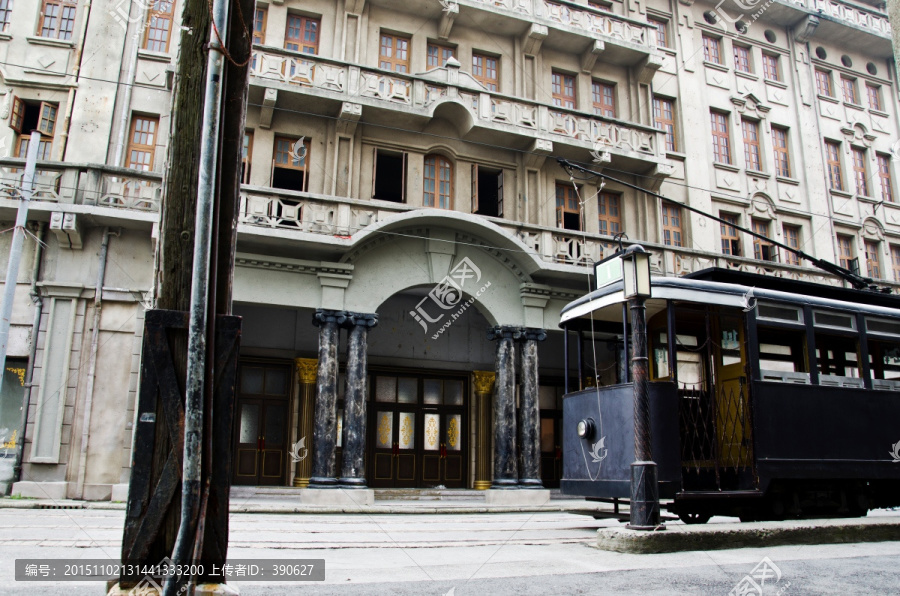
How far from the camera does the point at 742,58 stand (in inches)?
1017

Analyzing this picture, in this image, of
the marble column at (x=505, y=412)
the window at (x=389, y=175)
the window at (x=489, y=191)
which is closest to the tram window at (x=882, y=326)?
the marble column at (x=505, y=412)

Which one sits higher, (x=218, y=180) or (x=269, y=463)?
(x=218, y=180)

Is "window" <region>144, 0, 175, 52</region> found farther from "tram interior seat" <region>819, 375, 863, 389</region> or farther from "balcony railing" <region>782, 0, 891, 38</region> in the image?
"balcony railing" <region>782, 0, 891, 38</region>

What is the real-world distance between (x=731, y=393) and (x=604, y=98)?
14.6m

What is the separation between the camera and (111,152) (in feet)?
56.5

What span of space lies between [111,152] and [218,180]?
48.9 feet

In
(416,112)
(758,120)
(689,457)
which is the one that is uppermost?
Result: (758,120)

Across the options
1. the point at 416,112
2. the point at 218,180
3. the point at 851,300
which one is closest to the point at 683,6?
the point at 416,112

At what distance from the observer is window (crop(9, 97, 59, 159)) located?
1688 centimetres

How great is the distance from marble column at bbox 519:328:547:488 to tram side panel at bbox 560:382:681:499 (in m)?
6.22

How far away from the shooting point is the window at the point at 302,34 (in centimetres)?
1945

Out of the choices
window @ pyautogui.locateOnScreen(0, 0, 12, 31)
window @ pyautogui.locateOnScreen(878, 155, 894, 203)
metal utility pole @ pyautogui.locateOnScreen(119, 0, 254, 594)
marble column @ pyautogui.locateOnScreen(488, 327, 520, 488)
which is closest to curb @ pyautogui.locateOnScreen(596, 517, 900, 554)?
metal utility pole @ pyautogui.locateOnScreen(119, 0, 254, 594)

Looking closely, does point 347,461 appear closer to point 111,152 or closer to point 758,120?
point 111,152

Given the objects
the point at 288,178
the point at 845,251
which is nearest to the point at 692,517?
the point at 288,178
